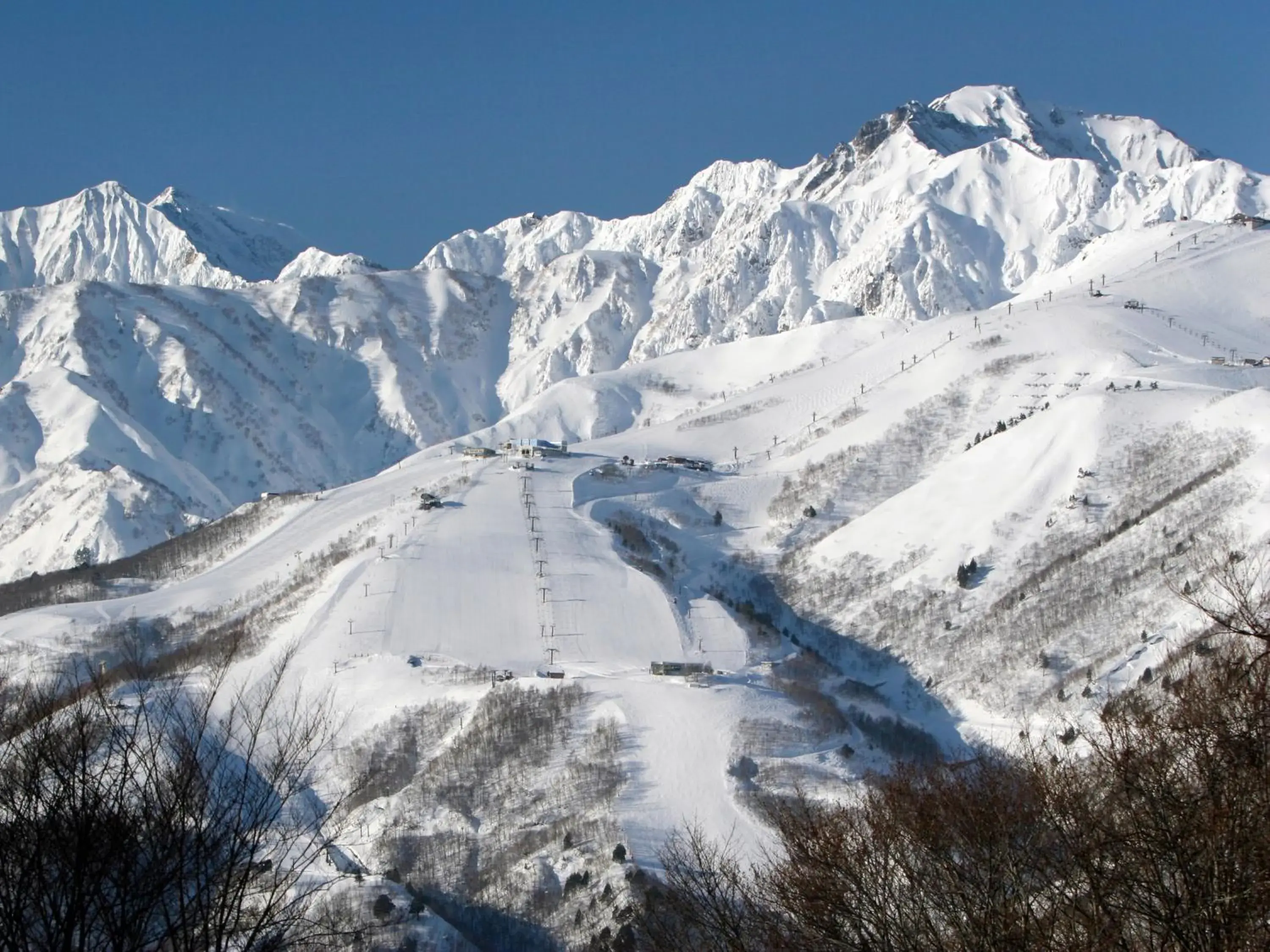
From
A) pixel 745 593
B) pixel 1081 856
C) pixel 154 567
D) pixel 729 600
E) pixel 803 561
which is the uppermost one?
pixel 1081 856

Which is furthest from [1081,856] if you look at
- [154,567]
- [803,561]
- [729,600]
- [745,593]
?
[154,567]

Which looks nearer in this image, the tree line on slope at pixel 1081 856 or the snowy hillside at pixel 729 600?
the tree line on slope at pixel 1081 856

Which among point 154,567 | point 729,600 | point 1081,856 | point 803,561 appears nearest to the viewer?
point 1081,856

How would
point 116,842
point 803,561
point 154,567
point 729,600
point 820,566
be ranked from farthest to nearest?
point 154,567
point 803,561
point 820,566
point 729,600
point 116,842

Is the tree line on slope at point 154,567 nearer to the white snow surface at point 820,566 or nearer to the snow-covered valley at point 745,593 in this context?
the snow-covered valley at point 745,593

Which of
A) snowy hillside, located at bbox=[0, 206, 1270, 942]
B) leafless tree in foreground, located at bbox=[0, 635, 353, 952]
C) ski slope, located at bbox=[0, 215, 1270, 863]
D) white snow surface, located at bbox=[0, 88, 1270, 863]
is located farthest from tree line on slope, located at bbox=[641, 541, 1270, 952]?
white snow surface, located at bbox=[0, 88, 1270, 863]

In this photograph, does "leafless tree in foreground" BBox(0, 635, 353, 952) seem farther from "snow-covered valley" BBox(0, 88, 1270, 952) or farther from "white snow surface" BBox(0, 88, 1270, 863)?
"white snow surface" BBox(0, 88, 1270, 863)

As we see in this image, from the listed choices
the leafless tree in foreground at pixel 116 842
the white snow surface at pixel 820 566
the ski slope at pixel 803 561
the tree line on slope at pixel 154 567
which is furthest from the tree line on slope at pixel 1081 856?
the tree line on slope at pixel 154 567

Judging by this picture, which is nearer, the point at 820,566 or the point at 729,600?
the point at 729,600

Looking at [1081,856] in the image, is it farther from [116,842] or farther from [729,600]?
[729,600]

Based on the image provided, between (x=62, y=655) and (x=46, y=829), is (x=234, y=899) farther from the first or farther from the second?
(x=62, y=655)
